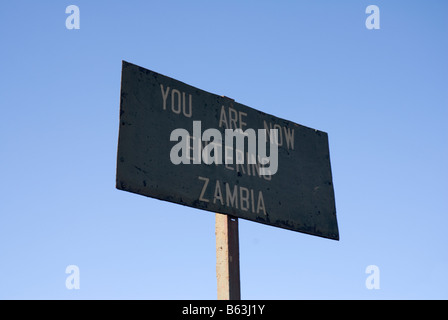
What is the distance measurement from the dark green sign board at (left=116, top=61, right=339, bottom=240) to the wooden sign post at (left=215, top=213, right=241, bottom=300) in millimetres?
111

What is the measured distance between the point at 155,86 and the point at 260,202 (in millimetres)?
1276

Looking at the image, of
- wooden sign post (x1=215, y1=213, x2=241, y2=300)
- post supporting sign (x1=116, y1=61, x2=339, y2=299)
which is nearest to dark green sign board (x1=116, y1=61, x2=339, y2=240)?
post supporting sign (x1=116, y1=61, x2=339, y2=299)

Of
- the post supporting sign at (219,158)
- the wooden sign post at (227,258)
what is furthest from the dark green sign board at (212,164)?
the wooden sign post at (227,258)

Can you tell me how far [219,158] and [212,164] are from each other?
99mm

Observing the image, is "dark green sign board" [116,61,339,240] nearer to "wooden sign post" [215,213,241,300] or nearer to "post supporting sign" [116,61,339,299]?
"post supporting sign" [116,61,339,299]

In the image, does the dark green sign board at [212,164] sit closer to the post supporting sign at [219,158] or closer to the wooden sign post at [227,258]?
the post supporting sign at [219,158]

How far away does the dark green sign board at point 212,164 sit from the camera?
5.93 meters

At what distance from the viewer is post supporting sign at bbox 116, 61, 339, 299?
5957mm

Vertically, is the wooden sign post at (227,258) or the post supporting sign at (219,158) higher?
the post supporting sign at (219,158)

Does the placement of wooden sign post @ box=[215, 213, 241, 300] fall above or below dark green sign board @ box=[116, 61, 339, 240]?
below

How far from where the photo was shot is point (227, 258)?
611cm

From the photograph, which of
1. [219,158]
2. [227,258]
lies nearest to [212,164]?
[219,158]
